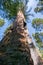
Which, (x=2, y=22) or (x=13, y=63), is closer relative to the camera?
(x=13, y=63)

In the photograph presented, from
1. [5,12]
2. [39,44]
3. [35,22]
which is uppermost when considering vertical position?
[5,12]

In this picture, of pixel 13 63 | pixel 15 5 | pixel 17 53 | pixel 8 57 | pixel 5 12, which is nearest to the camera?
pixel 13 63

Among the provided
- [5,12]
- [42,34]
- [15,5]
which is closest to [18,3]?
[15,5]

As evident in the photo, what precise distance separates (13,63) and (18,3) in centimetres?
901

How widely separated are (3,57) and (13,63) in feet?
1.25

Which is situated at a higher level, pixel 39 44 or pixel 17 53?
pixel 17 53

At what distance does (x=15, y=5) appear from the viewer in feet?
40.0

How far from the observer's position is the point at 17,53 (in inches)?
165

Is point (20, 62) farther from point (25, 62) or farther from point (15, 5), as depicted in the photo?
point (15, 5)

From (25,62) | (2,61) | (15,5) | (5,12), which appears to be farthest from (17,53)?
(5,12)

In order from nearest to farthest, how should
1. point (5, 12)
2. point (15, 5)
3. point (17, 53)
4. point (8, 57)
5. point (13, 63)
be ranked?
1. point (13, 63)
2. point (8, 57)
3. point (17, 53)
4. point (15, 5)
5. point (5, 12)

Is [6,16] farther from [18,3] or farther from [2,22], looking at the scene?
[18,3]

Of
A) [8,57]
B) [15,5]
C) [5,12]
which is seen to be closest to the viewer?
[8,57]

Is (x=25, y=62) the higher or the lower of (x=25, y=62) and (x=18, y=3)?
the lower
